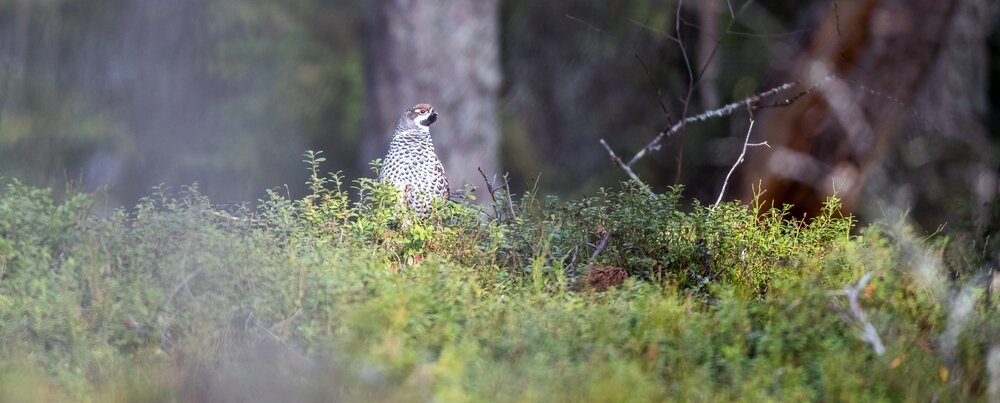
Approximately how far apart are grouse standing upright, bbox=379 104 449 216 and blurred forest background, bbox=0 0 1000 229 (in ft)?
11.9

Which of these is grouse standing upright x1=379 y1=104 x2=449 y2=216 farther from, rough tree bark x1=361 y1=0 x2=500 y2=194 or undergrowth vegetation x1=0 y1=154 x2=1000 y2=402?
rough tree bark x1=361 y1=0 x2=500 y2=194

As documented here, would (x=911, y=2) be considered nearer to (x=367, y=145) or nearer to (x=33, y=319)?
(x=367, y=145)

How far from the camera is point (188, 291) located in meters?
3.95

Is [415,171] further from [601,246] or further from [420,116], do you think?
[601,246]

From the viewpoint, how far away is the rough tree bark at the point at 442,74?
866cm

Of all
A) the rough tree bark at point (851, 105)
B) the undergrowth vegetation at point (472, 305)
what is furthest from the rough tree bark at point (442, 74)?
the undergrowth vegetation at point (472, 305)

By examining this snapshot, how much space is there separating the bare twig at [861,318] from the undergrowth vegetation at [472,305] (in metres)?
0.02

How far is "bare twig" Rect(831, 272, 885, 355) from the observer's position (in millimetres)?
3687

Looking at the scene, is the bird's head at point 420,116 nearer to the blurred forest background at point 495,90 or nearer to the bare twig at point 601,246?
the bare twig at point 601,246

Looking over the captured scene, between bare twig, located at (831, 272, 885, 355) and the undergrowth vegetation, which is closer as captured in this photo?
the undergrowth vegetation

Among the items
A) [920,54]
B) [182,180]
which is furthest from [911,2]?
[182,180]

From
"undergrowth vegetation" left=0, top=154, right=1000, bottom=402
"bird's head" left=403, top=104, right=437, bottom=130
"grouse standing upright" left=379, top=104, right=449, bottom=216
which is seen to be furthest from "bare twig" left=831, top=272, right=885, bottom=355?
"bird's head" left=403, top=104, right=437, bottom=130

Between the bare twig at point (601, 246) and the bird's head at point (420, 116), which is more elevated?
the bird's head at point (420, 116)

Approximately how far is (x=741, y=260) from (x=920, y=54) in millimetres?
5177
